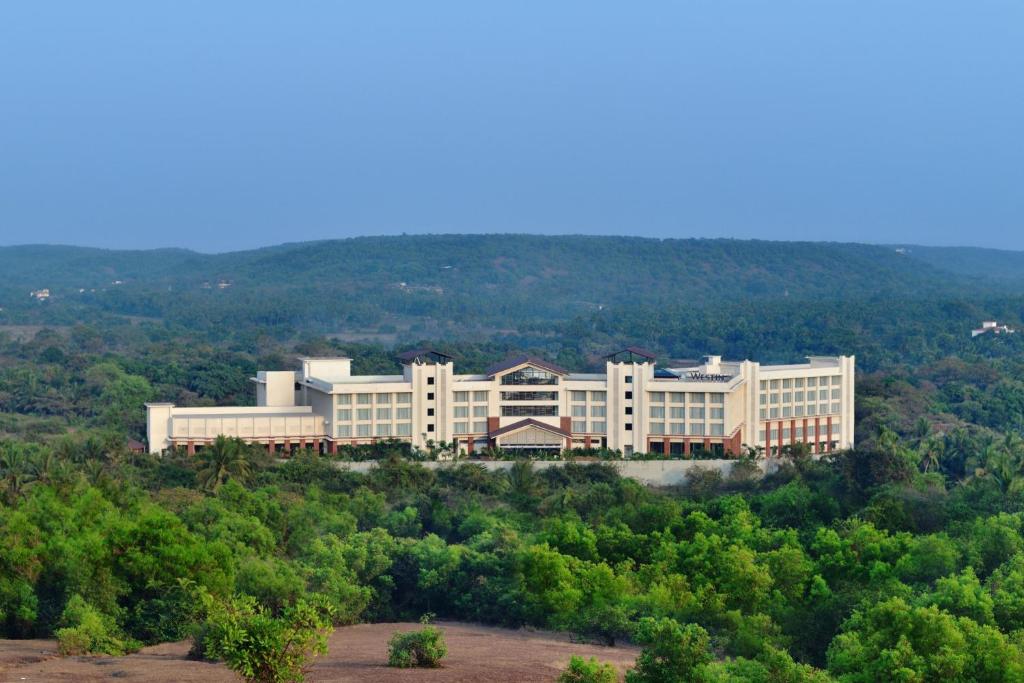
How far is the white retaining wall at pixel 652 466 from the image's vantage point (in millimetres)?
65062

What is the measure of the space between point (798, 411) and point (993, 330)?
7638cm

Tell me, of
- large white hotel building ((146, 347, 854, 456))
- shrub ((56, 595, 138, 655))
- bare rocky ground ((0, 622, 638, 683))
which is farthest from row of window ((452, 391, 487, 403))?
shrub ((56, 595, 138, 655))

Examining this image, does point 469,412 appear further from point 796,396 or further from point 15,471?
point 15,471

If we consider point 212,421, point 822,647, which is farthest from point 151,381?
point 822,647

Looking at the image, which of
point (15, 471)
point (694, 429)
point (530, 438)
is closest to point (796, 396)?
point (694, 429)

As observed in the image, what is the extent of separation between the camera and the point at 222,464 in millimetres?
58438

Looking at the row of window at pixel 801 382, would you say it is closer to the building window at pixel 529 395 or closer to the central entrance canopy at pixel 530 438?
the building window at pixel 529 395

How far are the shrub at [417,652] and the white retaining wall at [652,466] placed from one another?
3180 centimetres

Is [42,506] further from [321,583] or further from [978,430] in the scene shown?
[978,430]

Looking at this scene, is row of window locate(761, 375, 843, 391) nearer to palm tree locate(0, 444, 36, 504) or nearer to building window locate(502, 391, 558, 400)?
building window locate(502, 391, 558, 400)

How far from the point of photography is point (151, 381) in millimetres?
104750

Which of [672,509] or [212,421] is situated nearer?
[672,509]

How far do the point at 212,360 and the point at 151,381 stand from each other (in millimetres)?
10347

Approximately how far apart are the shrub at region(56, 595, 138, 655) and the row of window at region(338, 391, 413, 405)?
3083 centimetres
